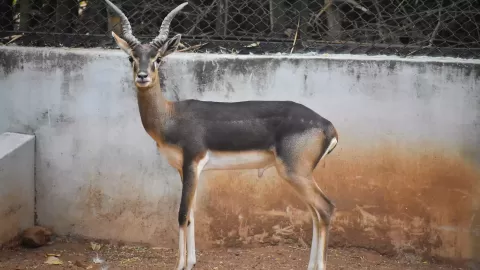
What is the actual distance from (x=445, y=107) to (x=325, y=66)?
1.03m

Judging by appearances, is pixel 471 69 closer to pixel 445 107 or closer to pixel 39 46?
pixel 445 107

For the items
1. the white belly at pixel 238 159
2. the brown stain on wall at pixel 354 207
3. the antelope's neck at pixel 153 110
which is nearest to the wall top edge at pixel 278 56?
the brown stain on wall at pixel 354 207

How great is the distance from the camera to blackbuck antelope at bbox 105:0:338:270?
5203mm

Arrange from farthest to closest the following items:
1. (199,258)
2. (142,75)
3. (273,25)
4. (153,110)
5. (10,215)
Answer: (273,25)
(10,215)
(199,258)
(153,110)
(142,75)

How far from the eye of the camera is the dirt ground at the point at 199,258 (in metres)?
5.95

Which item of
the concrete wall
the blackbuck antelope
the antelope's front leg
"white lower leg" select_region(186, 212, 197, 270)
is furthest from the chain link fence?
"white lower leg" select_region(186, 212, 197, 270)

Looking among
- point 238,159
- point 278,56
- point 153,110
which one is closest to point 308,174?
point 238,159

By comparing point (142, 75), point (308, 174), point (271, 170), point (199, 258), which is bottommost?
point (199, 258)

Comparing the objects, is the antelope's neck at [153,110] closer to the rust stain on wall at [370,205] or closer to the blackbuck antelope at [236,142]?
the blackbuck antelope at [236,142]

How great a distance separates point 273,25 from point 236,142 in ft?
5.43

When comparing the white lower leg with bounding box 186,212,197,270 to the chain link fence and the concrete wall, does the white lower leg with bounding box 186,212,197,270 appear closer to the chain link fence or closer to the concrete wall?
the concrete wall

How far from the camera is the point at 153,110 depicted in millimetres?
5242

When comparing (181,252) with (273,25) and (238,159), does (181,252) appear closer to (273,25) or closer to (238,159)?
(238,159)

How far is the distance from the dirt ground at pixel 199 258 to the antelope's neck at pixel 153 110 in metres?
1.28
